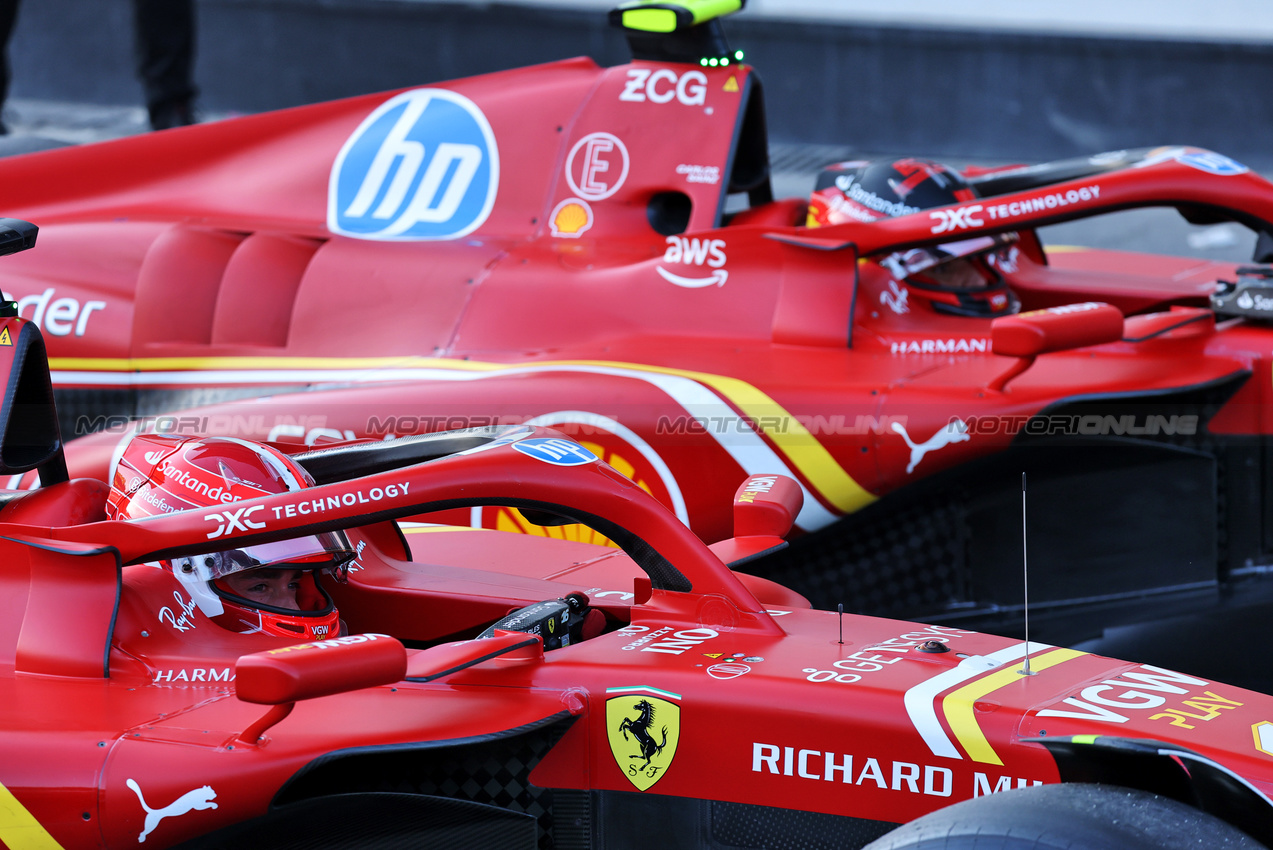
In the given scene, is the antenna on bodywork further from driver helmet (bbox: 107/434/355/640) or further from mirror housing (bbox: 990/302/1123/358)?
driver helmet (bbox: 107/434/355/640)

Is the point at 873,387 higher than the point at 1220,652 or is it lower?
higher

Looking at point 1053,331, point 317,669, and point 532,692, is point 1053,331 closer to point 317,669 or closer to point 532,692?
point 532,692

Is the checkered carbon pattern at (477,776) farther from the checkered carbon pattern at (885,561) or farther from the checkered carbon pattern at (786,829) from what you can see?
the checkered carbon pattern at (885,561)

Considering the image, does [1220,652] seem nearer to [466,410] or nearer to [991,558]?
[991,558]

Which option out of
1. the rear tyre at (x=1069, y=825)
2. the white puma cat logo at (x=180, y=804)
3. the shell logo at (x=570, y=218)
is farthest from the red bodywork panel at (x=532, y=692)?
the shell logo at (x=570, y=218)

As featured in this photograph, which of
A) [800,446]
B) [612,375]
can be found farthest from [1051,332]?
[612,375]

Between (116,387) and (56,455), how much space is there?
98.9 inches

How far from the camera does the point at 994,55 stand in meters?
9.68

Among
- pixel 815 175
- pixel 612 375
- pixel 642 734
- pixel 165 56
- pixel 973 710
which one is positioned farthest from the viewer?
pixel 815 175

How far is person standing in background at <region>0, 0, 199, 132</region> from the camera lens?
8477 mm

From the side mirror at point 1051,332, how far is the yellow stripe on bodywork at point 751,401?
568mm

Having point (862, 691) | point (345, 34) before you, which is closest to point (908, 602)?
point (862, 691)

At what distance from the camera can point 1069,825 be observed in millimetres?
2285

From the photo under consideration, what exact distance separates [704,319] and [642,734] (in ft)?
8.50
